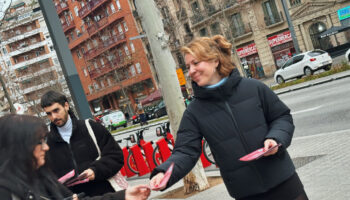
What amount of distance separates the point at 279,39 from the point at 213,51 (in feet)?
136

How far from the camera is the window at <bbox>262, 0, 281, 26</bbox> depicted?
43062mm

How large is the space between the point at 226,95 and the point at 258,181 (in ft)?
1.97

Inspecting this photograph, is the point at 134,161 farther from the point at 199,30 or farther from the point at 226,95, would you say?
the point at 199,30

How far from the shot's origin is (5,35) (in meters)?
15.6

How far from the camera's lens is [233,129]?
2.94 m

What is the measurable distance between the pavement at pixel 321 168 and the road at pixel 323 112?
1.17 m

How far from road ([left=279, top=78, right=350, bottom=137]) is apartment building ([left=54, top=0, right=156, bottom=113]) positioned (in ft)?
120

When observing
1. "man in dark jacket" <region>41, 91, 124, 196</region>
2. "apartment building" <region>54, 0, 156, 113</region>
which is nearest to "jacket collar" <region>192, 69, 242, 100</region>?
"man in dark jacket" <region>41, 91, 124, 196</region>

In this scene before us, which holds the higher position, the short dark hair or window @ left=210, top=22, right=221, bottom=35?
window @ left=210, top=22, right=221, bottom=35

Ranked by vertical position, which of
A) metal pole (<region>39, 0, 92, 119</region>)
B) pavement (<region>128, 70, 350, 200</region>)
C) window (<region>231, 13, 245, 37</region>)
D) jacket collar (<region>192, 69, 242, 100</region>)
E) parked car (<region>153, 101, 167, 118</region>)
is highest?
window (<region>231, 13, 245, 37</region>)

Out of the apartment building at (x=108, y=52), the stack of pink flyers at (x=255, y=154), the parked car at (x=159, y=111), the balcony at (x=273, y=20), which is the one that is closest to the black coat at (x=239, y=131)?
the stack of pink flyers at (x=255, y=154)

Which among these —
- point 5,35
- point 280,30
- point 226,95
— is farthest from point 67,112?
point 280,30

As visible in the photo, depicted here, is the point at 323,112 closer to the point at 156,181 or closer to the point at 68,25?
the point at 156,181

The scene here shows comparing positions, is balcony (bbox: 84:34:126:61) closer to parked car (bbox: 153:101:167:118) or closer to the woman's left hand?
parked car (bbox: 153:101:167:118)
